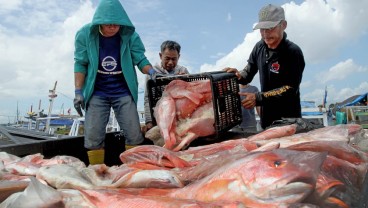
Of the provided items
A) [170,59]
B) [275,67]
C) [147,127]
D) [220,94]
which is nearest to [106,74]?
[147,127]

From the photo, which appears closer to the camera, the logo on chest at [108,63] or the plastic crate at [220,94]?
the plastic crate at [220,94]

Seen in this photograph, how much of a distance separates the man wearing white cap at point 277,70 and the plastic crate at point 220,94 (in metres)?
0.16

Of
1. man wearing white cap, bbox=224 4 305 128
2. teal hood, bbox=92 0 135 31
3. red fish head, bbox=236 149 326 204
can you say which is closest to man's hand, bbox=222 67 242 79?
man wearing white cap, bbox=224 4 305 128

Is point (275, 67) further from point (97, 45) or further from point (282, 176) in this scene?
point (282, 176)

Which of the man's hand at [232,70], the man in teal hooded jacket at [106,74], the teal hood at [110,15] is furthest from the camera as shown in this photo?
the man's hand at [232,70]

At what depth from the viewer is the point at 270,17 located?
Answer: 13.1 ft

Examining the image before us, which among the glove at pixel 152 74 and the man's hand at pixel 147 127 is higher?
the glove at pixel 152 74

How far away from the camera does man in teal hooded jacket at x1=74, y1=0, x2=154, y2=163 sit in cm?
399

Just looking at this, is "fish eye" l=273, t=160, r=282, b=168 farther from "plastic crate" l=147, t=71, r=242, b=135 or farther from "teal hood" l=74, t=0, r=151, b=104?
"teal hood" l=74, t=0, r=151, b=104

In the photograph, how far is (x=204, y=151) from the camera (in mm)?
2799

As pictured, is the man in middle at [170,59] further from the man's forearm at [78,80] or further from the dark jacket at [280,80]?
the dark jacket at [280,80]

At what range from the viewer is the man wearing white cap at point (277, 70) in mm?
3893

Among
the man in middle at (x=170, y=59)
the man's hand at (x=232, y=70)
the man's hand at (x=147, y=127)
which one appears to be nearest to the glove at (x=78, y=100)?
the man's hand at (x=147, y=127)

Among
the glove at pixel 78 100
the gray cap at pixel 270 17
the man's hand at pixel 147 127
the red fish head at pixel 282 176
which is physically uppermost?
the gray cap at pixel 270 17
